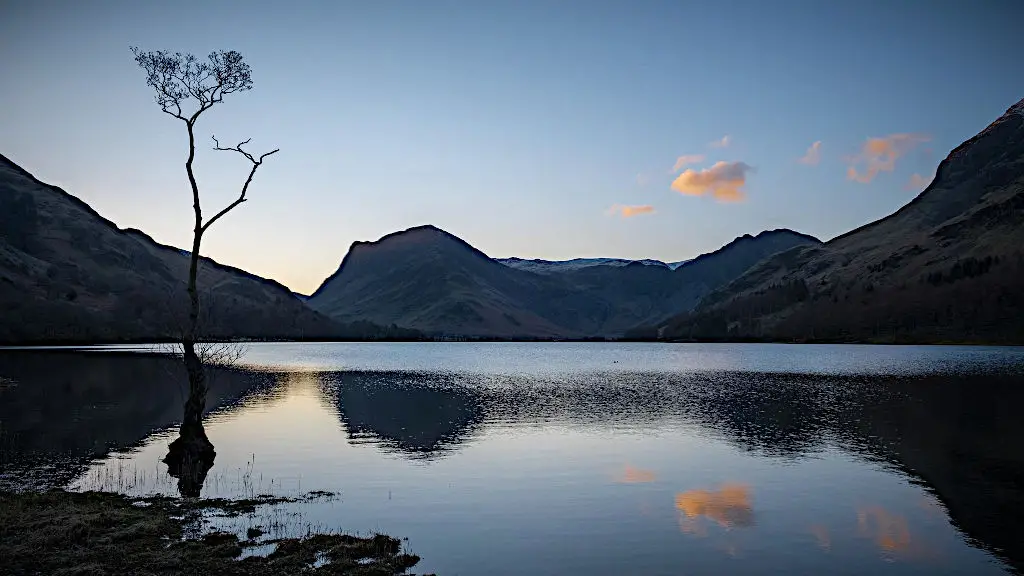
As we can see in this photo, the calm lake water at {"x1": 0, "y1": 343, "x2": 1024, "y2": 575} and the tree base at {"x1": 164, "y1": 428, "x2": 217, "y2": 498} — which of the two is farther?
the tree base at {"x1": 164, "y1": 428, "x2": 217, "y2": 498}

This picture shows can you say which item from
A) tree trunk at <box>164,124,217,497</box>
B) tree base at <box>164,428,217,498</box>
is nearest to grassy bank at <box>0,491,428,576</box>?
tree base at <box>164,428,217,498</box>

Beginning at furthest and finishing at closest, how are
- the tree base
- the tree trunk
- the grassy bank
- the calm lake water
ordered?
the tree trunk < the tree base < the calm lake water < the grassy bank

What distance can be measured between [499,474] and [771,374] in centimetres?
11442

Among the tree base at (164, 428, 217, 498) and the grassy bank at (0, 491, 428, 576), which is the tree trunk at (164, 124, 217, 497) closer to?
the tree base at (164, 428, 217, 498)

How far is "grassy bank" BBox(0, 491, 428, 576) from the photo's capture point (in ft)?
68.7

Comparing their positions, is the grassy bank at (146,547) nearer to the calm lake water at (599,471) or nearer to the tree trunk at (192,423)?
the calm lake water at (599,471)

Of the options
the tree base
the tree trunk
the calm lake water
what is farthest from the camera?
the tree trunk

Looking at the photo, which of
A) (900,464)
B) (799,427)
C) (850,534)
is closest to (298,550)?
(850,534)

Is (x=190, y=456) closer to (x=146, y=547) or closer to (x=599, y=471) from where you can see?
(x=146, y=547)

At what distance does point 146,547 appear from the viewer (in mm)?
22844

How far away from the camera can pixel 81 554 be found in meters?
21.7

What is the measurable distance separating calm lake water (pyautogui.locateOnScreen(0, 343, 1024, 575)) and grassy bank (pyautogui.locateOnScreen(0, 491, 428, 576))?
2147 millimetres

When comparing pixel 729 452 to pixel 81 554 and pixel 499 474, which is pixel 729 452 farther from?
pixel 81 554

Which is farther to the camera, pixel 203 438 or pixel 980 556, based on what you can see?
pixel 203 438
